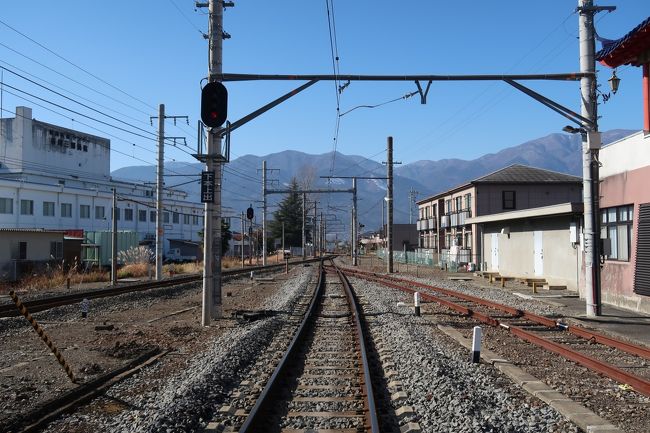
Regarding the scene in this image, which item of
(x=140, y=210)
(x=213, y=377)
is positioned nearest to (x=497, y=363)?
(x=213, y=377)

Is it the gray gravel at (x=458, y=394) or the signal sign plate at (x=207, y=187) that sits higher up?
the signal sign plate at (x=207, y=187)

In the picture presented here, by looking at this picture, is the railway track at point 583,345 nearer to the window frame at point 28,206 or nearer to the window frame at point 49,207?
the window frame at point 28,206

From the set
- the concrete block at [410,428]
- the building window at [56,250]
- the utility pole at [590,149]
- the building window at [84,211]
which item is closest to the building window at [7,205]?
the building window at [84,211]

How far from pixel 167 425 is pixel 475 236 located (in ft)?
141

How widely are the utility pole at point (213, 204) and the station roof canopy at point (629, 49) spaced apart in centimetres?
1057

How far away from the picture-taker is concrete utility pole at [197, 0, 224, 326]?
14633 mm

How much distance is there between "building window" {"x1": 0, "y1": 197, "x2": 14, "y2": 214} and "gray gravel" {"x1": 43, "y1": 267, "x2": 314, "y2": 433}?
5496 centimetres

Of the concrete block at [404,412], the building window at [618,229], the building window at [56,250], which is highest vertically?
the building window at [618,229]

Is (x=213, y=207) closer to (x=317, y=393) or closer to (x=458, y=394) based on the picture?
(x=317, y=393)

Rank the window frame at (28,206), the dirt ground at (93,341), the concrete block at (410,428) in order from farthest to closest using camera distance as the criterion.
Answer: the window frame at (28,206) < the dirt ground at (93,341) < the concrete block at (410,428)

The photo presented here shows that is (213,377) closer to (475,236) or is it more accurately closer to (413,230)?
(475,236)

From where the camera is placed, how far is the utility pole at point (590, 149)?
626 inches

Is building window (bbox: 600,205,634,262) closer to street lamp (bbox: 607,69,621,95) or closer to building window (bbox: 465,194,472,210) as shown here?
street lamp (bbox: 607,69,621,95)

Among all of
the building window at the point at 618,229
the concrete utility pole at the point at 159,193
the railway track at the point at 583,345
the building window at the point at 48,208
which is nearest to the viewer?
the railway track at the point at 583,345
